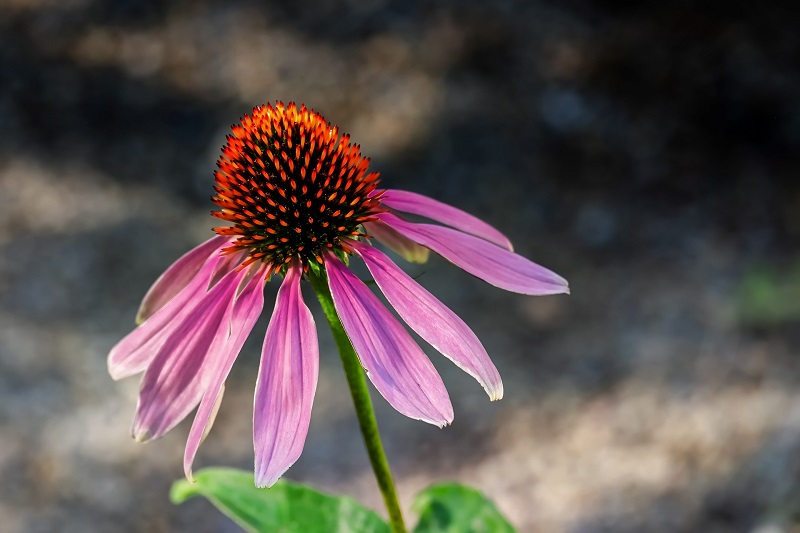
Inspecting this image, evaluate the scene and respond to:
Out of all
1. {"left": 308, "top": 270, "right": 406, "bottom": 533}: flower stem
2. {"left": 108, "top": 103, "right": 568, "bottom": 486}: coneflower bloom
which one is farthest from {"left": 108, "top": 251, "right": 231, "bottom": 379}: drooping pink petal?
{"left": 308, "top": 270, "right": 406, "bottom": 533}: flower stem

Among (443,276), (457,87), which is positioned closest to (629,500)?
(443,276)

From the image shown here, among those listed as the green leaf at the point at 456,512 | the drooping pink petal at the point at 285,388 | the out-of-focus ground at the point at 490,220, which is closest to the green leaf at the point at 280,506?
the green leaf at the point at 456,512

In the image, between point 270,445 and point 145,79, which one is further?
point 145,79

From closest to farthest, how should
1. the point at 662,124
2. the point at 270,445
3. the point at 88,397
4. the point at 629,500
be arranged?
the point at 270,445
the point at 629,500
the point at 88,397
the point at 662,124

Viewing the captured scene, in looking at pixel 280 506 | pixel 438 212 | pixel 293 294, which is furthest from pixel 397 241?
pixel 280 506

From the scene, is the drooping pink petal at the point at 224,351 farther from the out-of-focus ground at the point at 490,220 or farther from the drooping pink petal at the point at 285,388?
the out-of-focus ground at the point at 490,220

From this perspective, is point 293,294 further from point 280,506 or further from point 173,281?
point 280,506

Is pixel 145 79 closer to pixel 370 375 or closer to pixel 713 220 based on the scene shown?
pixel 713 220
